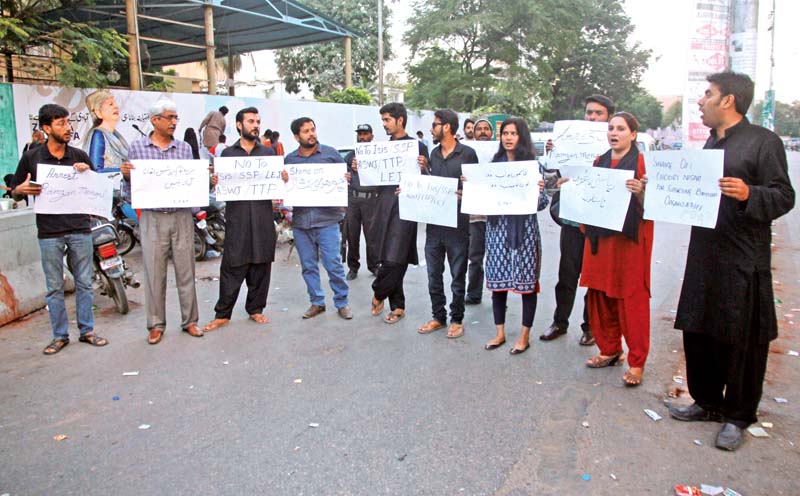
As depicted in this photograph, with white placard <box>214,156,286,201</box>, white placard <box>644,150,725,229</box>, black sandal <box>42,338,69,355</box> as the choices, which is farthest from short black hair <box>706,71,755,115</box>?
black sandal <box>42,338,69,355</box>

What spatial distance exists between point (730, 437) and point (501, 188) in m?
2.37

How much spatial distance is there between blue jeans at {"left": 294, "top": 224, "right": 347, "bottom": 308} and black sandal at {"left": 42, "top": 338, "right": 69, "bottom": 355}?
2.16 metres

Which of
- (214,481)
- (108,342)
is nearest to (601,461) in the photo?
(214,481)

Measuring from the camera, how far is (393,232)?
5961 millimetres

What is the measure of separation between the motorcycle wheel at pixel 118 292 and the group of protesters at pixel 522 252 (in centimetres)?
93

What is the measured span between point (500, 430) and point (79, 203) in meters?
3.76

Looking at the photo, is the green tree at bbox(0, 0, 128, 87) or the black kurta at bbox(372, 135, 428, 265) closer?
the black kurta at bbox(372, 135, 428, 265)

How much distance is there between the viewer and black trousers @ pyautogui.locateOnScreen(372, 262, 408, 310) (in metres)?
6.00

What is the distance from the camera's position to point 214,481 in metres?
3.12

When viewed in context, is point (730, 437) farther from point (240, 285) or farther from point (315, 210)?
point (240, 285)

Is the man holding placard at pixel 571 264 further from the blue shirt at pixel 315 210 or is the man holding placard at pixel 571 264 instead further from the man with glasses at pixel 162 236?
the man with glasses at pixel 162 236

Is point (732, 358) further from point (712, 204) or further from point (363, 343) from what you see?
point (363, 343)

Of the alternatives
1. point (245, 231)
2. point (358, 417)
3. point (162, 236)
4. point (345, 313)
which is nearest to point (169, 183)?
point (162, 236)

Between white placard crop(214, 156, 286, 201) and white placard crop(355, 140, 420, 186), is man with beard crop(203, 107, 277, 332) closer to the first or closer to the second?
white placard crop(214, 156, 286, 201)
